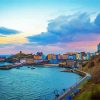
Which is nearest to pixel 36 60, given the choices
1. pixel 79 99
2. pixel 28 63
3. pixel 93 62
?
pixel 28 63

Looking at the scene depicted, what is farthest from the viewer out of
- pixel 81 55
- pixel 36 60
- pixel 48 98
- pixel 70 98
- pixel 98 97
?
pixel 36 60

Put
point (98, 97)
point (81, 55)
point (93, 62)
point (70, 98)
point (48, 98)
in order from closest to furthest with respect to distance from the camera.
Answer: point (98, 97) → point (70, 98) → point (48, 98) → point (93, 62) → point (81, 55)

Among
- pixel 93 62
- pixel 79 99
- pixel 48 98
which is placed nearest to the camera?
pixel 79 99

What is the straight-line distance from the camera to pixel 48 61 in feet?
628

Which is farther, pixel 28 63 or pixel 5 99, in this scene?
pixel 28 63

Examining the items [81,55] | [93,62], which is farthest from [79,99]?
[81,55]

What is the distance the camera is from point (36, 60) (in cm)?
19775

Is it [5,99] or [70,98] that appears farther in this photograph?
[5,99]

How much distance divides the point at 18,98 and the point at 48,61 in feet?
513

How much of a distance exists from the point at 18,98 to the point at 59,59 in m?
157

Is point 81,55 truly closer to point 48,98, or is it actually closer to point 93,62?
point 93,62

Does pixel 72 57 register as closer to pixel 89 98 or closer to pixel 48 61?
pixel 48 61

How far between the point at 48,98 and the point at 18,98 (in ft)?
13.4

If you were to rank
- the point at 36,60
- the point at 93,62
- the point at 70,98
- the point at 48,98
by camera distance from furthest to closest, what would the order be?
1. the point at 36,60
2. the point at 93,62
3. the point at 48,98
4. the point at 70,98
